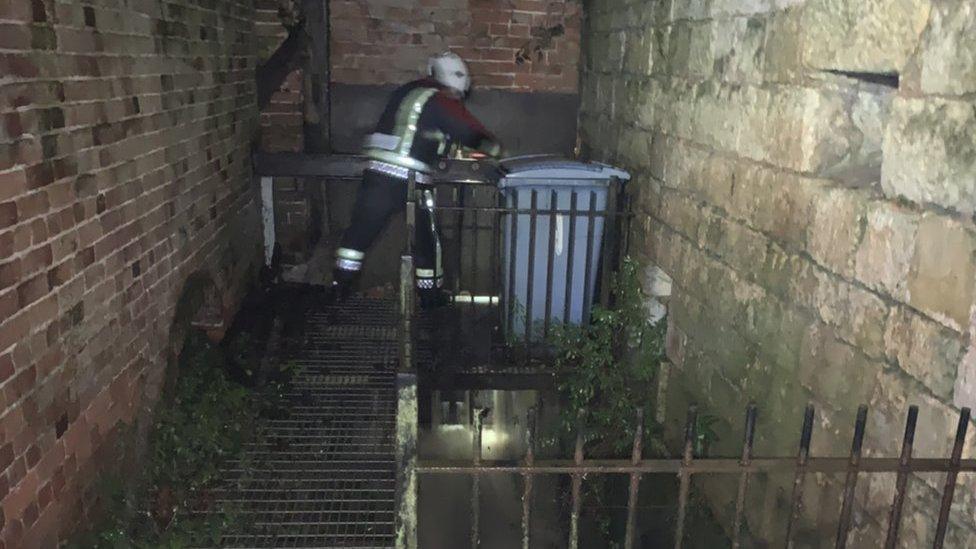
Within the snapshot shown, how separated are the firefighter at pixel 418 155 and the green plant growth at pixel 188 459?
1579 mm

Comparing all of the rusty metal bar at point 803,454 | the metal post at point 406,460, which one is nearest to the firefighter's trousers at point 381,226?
the metal post at point 406,460

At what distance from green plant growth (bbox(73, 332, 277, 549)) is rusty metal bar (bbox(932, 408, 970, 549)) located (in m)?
2.81

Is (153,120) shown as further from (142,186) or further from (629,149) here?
(629,149)

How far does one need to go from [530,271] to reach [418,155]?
1608 mm

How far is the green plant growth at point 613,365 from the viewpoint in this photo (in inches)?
176

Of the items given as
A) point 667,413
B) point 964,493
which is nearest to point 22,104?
point 964,493

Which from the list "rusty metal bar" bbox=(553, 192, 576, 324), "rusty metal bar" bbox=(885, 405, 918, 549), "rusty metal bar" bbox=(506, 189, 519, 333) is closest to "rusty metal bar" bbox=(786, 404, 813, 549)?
"rusty metal bar" bbox=(885, 405, 918, 549)

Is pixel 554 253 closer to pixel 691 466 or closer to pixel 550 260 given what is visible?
pixel 550 260

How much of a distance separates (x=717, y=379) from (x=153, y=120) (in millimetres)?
3244

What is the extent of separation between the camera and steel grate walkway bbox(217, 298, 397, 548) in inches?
137

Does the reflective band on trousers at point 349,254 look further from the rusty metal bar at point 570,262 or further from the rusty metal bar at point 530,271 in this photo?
the rusty metal bar at point 570,262

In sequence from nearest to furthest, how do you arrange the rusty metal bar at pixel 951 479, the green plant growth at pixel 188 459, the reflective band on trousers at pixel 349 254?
the rusty metal bar at pixel 951 479
the green plant growth at pixel 188 459
the reflective band on trousers at pixel 349 254

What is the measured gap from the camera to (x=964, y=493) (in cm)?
219

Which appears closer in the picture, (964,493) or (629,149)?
(964,493)
